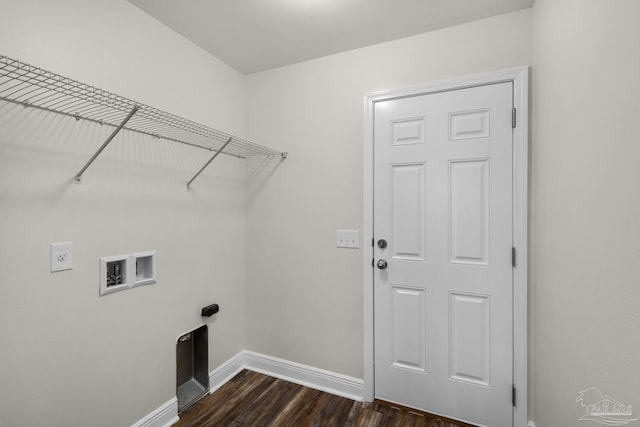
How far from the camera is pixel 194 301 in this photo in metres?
1.97

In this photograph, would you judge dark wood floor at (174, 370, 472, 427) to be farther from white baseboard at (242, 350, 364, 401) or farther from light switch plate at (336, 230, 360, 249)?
light switch plate at (336, 230, 360, 249)

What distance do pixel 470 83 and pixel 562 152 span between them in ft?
2.30

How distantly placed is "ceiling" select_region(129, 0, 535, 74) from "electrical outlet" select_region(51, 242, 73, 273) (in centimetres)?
131

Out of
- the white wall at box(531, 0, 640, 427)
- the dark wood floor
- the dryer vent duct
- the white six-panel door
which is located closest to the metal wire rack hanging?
→ the white six-panel door

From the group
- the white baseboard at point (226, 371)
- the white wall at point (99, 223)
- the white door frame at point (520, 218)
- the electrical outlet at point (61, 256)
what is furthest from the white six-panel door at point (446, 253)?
the electrical outlet at point (61, 256)

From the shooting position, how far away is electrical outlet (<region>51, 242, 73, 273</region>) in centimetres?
128

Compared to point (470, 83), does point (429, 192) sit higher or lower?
lower

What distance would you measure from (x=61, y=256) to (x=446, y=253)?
77.8 inches

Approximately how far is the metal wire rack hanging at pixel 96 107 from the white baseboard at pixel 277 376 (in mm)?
1386

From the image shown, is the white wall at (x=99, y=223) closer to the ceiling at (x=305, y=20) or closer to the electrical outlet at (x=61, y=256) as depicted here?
the electrical outlet at (x=61, y=256)

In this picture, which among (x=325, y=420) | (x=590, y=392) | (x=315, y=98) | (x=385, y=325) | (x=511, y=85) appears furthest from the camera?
(x=315, y=98)

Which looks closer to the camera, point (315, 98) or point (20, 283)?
point (20, 283)

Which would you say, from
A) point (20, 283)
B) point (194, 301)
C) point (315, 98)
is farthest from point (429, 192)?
point (20, 283)

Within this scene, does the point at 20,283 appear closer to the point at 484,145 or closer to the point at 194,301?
the point at 194,301
